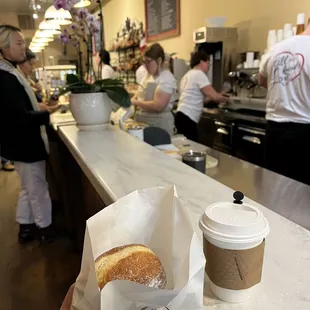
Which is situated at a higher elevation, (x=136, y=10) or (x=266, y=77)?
(x=136, y=10)

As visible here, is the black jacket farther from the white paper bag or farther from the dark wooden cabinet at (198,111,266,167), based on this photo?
the white paper bag

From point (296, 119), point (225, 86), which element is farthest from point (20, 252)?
point (225, 86)

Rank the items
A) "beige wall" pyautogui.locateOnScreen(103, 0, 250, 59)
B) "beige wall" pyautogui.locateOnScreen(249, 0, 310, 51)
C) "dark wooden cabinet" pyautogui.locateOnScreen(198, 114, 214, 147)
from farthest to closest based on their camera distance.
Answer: "beige wall" pyautogui.locateOnScreen(103, 0, 250, 59) < "dark wooden cabinet" pyautogui.locateOnScreen(198, 114, 214, 147) < "beige wall" pyautogui.locateOnScreen(249, 0, 310, 51)

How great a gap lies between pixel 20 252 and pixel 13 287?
480 millimetres

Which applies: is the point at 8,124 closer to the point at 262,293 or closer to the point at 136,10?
the point at 262,293

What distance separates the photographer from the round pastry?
1.69ft

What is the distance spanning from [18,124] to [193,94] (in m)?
1.88

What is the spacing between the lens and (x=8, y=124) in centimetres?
237

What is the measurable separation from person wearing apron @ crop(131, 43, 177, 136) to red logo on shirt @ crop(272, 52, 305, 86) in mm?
1018

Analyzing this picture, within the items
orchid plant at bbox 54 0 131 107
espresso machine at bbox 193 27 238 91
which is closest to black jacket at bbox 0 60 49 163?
orchid plant at bbox 54 0 131 107

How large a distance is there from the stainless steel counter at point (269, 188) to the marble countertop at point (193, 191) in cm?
31

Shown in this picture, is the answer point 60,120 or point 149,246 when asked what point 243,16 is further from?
point 149,246

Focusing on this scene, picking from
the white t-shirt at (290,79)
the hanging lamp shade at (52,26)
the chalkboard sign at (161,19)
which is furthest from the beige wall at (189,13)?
the hanging lamp shade at (52,26)

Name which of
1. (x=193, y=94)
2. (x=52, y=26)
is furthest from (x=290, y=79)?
(x=52, y=26)
